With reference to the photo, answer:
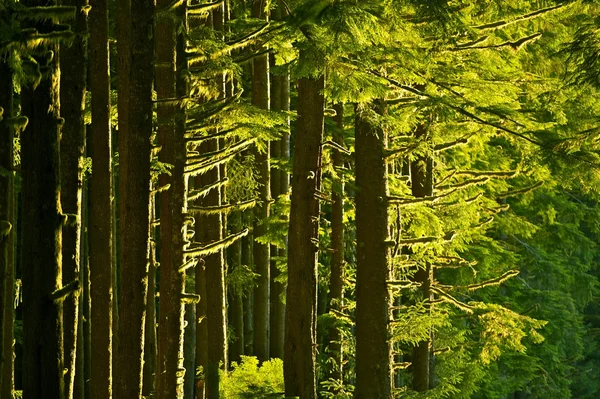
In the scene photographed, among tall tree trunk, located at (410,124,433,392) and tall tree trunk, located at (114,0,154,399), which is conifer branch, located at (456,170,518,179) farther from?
tall tree trunk, located at (114,0,154,399)

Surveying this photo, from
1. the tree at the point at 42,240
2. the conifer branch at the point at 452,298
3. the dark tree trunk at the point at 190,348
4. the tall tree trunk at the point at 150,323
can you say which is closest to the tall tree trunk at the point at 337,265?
the conifer branch at the point at 452,298

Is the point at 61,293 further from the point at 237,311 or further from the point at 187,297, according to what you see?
the point at 237,311

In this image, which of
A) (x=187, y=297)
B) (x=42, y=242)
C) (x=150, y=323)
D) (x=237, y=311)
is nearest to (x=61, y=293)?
(x=42, y=242)

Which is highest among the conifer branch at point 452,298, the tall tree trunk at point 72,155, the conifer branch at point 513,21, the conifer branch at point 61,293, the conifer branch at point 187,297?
the conifer branch at point 513,21

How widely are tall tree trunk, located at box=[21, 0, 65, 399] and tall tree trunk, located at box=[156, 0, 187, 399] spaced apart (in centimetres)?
240

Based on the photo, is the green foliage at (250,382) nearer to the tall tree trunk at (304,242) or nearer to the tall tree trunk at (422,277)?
the tall tree trunk at (304,242)

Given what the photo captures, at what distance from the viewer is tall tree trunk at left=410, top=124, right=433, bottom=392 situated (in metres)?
18.5

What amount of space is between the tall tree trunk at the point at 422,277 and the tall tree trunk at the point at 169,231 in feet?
20.1

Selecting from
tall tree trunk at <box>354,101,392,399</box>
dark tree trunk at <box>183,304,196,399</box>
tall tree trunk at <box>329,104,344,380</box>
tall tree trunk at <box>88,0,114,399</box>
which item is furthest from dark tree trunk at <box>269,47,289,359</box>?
tall tree trunk at <box>88,0,114,399</box>

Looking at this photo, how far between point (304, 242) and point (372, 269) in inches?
40.7

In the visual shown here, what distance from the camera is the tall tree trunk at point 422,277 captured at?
1848 centimetres

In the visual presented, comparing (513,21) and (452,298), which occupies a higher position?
(513,21)

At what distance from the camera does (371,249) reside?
44.9 feet

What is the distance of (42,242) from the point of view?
870 centimetres
